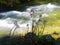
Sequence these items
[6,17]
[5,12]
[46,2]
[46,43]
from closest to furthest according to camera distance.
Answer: [46,43]
[6,17]
[5,12]
[46,2]

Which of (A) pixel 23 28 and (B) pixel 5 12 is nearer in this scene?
(A) pixel 23 28

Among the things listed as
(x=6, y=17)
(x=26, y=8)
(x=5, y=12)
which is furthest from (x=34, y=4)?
(x=6, y=17)

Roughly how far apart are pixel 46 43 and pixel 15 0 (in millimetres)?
7719

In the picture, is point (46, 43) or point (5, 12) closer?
point (46, 43)

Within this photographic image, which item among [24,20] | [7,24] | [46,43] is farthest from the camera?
[24,20]

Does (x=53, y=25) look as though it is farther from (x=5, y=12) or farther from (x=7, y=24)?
(x=5, y=12)

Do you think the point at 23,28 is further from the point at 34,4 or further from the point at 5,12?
the point at 34,4

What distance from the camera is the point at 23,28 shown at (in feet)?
26.9

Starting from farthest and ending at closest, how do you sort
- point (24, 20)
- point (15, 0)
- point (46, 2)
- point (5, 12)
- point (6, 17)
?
point (46, 2), point (15, 0), point (5, 12), point (6, 17), point (24, 20)

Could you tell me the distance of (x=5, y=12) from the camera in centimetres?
1145

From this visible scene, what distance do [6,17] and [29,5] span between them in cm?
274

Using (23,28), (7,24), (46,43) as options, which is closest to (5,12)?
(7,24)

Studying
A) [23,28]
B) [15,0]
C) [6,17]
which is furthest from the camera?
[15,0]

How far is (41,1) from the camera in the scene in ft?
45.4
